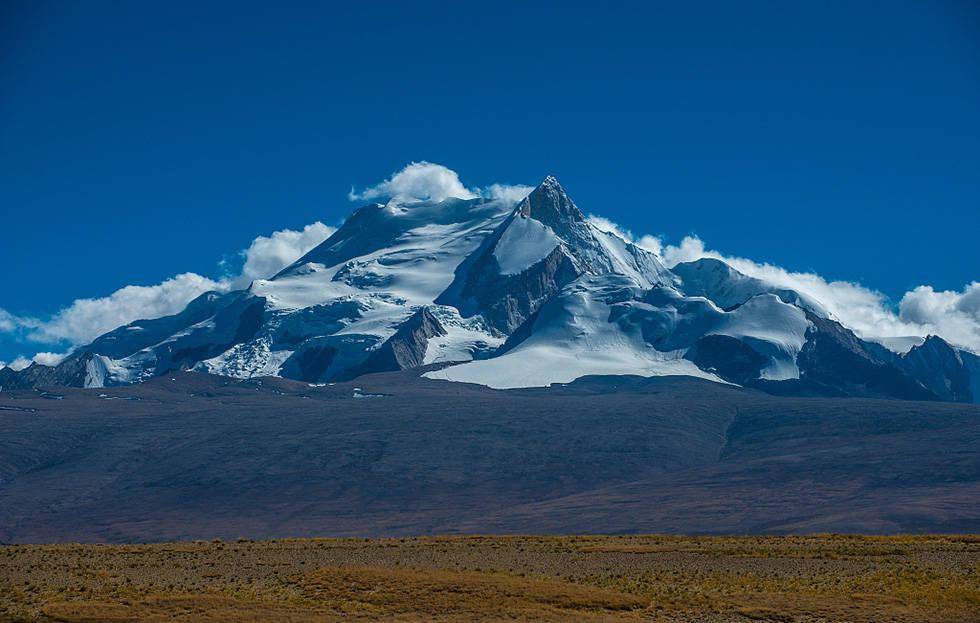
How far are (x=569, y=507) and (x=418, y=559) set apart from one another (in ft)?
394

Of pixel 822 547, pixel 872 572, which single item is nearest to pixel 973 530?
pixel 822 547

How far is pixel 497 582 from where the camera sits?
57.2m

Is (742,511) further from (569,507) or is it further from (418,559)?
(418,559)

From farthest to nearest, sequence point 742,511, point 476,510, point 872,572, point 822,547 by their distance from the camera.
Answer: point 476,510 < point 742,511 < point 822,547 < point 872,572

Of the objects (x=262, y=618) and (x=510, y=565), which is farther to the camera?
(x=510, y=565)

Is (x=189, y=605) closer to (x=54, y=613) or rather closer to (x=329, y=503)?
(x=54, y=613)

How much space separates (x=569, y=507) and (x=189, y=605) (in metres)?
137

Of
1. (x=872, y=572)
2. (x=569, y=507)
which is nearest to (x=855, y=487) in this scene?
(x=569, y=507)

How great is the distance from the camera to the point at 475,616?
5128 cm

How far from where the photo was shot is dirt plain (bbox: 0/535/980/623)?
51.4m

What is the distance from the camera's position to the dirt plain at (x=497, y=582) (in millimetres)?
51375

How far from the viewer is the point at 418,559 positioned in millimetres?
68062

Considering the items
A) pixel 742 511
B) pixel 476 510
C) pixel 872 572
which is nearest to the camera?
pixel 872 572

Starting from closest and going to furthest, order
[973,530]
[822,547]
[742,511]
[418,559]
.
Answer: [418,559] < [822,547] < [973,530] < [742,511]
